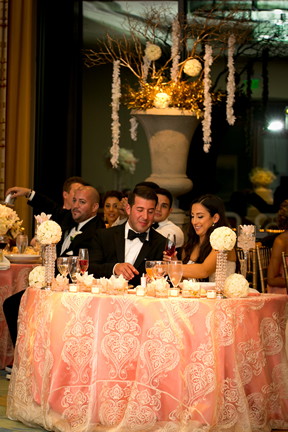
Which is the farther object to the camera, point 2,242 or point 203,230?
point 2,242

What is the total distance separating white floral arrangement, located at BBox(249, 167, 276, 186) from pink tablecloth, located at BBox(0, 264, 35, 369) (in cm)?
432

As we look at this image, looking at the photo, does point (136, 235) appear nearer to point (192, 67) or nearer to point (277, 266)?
point (277, 266)

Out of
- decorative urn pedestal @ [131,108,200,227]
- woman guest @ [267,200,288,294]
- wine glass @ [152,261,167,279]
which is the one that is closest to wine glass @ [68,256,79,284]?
wine glass @ [152,261,167,279]

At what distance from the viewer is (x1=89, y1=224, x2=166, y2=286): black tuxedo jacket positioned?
13.9 ft

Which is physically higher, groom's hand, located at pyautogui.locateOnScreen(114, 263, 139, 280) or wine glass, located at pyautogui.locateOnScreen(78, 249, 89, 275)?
wine glass, located at pyautogui.locateOnScreen(78, 249, 89, 275)

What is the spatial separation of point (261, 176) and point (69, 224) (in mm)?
3834

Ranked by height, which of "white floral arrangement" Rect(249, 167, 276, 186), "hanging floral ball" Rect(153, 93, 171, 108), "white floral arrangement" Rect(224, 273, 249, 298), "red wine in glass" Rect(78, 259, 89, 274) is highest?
"hanging floral ball" Rect(153, 93, 171, 108)

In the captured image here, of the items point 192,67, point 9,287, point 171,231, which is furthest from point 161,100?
point 9,287

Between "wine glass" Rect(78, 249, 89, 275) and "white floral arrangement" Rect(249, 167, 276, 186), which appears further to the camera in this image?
"white floral arrangement" Rect(249, 167, 276, 186)

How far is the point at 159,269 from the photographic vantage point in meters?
3.42

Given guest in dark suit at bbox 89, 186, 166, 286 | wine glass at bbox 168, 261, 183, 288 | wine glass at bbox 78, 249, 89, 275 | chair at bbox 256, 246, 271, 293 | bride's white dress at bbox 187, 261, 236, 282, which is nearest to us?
wine glass at bbox 168, 261, 183, 288

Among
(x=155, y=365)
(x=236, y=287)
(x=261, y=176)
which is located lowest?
(x=155, y=365)

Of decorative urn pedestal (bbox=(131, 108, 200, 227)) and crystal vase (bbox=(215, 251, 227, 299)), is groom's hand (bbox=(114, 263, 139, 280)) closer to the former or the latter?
crystal vase (bbox=(215, 251, 227, 299))

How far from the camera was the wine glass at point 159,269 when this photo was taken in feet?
11.2
